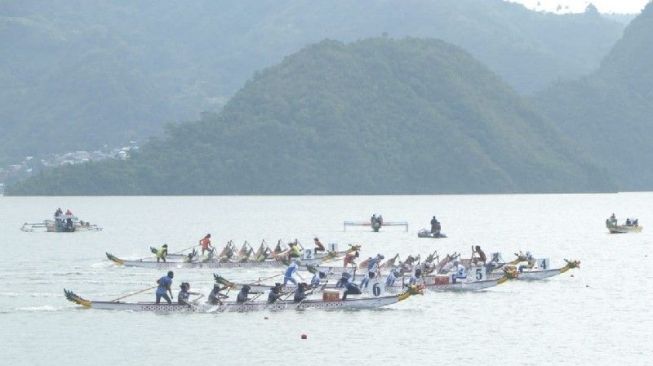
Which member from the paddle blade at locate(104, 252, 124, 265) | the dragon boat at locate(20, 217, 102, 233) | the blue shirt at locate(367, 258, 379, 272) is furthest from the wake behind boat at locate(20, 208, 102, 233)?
the blue shirt at locate(367, 258, 379, 272)

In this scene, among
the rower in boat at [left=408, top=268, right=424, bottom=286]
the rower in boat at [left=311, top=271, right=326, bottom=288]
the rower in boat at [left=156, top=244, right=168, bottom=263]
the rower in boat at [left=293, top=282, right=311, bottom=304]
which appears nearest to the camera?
the rower in boat at [left=293, top=282, right=311, bottom=304]

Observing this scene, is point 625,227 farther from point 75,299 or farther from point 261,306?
point 75,299

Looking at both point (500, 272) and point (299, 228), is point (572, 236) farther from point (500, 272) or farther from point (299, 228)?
point (500, 272)

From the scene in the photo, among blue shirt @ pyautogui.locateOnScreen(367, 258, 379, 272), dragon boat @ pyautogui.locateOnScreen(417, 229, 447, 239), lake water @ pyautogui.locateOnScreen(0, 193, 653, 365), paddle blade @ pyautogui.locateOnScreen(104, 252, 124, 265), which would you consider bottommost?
lake water @ pyautogui.locateOnScreen(0, 193, 653, 365)

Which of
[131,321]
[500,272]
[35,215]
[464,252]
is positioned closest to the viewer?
[131,321]

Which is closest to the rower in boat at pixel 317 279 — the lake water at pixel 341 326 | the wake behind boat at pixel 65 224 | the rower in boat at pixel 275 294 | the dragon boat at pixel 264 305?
the dragon boat at pixel 264 305

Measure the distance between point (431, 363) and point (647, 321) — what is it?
15207 mm

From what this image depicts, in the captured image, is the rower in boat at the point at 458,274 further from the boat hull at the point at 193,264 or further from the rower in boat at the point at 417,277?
the boat hull at the point at 193,264

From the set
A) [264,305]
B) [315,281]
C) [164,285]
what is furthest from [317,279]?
[164,285]

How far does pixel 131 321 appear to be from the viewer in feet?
207

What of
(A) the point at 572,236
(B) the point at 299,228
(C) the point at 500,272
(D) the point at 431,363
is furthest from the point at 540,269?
(B) the point at 299,228

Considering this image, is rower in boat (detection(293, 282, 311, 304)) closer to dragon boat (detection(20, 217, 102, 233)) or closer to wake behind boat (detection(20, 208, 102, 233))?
wake behind boat (detection(20, 208, 102, 233))

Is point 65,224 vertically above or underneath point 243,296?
above

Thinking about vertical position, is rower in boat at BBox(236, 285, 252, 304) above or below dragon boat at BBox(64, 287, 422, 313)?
above
